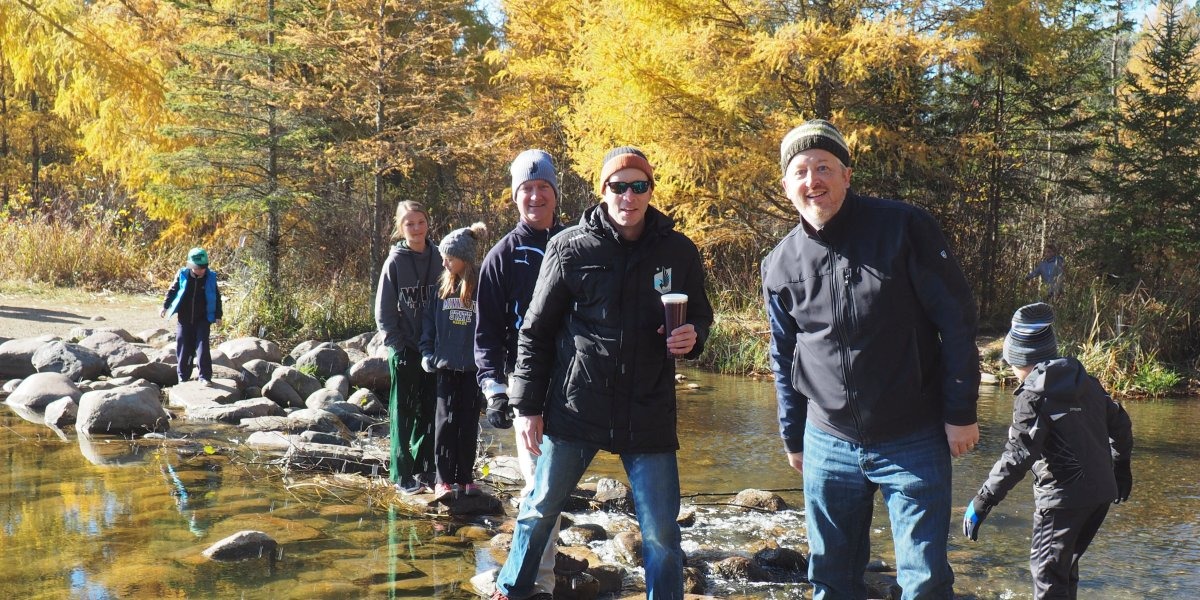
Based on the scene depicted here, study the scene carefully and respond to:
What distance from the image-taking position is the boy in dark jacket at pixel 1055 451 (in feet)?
13.3

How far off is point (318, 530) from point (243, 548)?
674 millimetres

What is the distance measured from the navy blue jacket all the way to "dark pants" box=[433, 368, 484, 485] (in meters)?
1.55

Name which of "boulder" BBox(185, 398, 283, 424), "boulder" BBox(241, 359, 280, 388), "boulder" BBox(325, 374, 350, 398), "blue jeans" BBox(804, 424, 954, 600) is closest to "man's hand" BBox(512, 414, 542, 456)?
"blue jeans" BBox(804, 424, 954, 600)

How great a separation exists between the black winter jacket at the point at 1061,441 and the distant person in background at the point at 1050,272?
1341 cm

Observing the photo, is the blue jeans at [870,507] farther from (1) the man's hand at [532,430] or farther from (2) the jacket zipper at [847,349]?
(1) the man's hand at [532,430]

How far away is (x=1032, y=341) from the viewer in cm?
415

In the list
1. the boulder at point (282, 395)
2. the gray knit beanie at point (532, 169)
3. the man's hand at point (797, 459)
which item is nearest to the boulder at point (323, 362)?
the boulder at point (282, 395)

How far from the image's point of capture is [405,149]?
49.8 feet

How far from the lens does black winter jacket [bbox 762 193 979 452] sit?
2982 millimetres

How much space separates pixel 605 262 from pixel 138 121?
21.2 m

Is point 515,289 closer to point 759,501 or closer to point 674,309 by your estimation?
point 674,309

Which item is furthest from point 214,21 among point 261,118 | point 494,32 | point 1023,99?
point 1023,99

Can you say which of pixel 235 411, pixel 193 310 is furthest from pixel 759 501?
pixel 193 310

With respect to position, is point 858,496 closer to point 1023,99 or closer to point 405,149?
point 405,149
